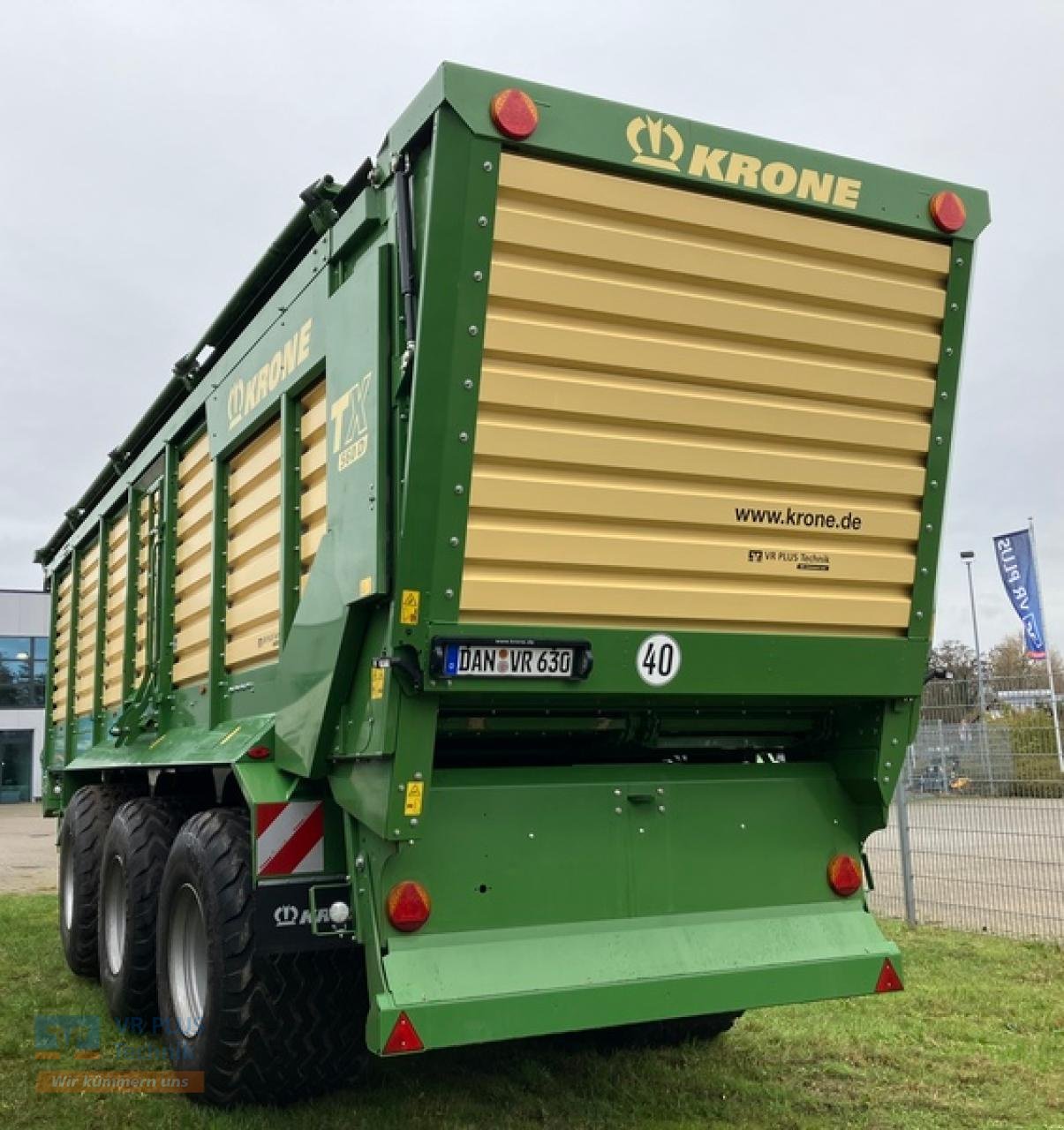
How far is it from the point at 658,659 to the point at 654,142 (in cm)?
169

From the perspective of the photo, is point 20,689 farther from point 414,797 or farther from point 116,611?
point 414,797

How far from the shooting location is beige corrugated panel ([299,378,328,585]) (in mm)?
4402

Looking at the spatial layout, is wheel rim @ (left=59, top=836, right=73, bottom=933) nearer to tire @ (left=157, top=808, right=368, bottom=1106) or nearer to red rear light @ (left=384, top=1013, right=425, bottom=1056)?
tire @ (left=157, top=808, right=368, bottom=1106)

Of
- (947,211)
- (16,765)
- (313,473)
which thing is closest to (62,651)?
(313,473)

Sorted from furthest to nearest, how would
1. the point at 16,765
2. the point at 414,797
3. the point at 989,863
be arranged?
1. the point at 16,765
2. the point at 989,863
3. the point at 414,797

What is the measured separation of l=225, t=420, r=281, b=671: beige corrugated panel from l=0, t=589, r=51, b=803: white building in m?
31.4

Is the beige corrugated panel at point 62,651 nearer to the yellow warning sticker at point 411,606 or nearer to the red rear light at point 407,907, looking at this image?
the red rear light at point 407,907

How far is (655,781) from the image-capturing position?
428cm

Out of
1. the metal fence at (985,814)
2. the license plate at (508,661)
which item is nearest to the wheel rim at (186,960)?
the license plate at (508,661)

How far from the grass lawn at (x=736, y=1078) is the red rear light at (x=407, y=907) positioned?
3.57 feet

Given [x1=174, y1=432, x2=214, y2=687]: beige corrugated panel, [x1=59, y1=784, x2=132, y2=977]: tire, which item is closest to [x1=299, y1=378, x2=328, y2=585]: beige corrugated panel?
[x1=174, y1=432, x2=214, y2=687]: beige corrugated panel

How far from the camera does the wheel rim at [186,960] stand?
187 inches

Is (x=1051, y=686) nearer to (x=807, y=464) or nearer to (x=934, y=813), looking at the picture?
(x=934, y=813)

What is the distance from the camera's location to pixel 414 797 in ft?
12.1
